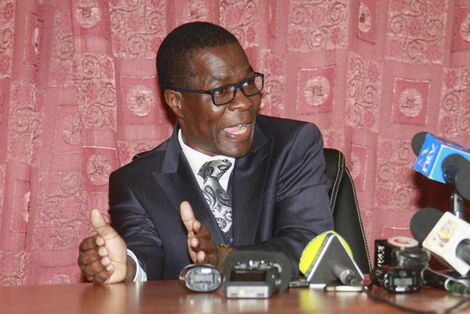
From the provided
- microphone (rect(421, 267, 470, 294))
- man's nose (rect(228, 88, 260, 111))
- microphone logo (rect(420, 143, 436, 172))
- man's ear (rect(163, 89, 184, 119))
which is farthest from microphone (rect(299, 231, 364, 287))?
man's ear (rect(163, 89, 184, 119))

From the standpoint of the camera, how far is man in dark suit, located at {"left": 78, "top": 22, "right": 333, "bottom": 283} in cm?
256

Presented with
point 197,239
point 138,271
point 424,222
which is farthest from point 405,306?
point 138,271

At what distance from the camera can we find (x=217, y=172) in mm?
2715

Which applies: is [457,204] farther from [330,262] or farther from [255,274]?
[255,274]

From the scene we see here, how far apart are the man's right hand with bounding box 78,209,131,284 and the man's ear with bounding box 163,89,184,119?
79 centimetres

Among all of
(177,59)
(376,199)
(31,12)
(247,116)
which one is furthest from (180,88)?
(376,199)

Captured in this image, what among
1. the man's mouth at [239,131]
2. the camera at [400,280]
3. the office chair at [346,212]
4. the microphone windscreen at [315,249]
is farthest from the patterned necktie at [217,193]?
the camera at [400,280]

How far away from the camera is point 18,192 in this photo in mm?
3051

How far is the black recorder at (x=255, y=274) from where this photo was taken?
166 cm

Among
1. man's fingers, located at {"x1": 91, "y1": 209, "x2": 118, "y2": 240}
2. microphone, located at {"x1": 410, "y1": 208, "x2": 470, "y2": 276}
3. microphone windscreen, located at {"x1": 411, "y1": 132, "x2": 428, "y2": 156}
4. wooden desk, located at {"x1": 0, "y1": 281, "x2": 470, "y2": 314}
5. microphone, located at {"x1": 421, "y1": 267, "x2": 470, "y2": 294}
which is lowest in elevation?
wooden desk, located at {"x1": 0, "y1": 281, "x2": 470, "y2": 314}

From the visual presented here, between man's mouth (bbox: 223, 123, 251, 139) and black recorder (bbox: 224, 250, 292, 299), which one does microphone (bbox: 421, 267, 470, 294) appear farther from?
man's mouth (bbox: 223, 123, 251, 139)

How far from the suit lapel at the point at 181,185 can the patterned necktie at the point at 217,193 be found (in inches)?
2.1

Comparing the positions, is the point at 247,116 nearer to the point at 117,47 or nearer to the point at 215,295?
the point at 117,47

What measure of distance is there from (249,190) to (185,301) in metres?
0.98
